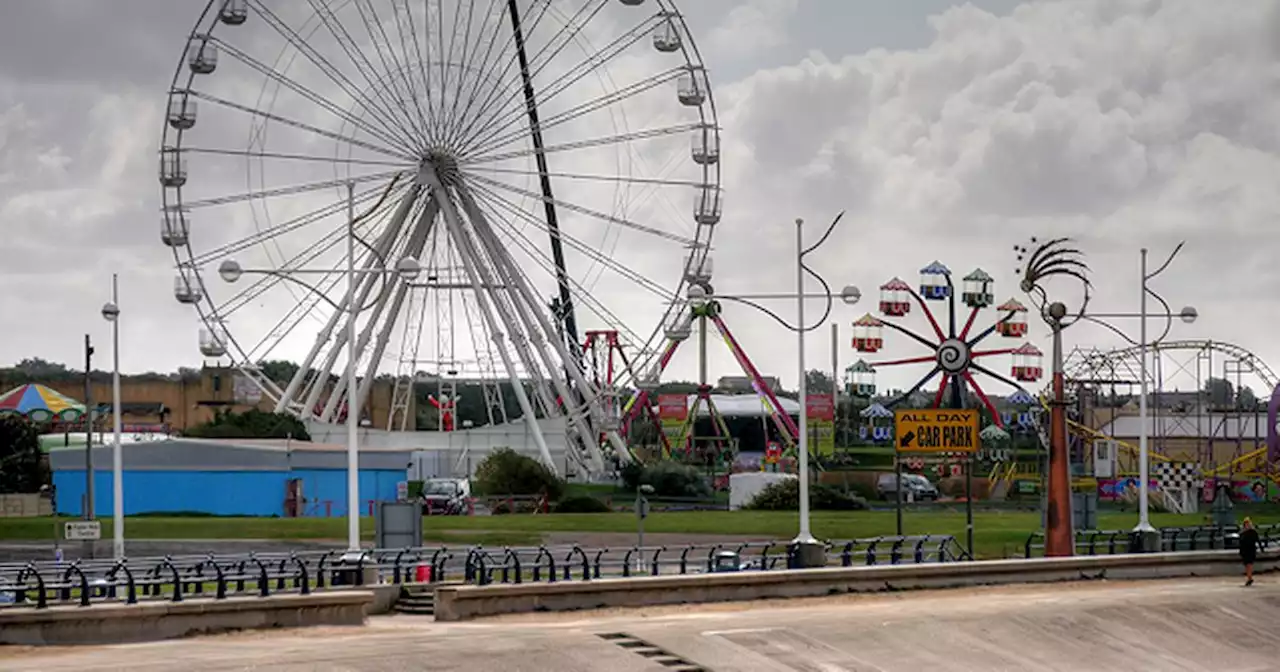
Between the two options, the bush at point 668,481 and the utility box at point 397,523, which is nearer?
the utility box at point 397,523

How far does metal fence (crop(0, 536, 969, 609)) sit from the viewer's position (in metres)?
39.0

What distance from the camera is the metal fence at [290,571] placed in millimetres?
39031

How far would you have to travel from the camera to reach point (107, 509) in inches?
3312

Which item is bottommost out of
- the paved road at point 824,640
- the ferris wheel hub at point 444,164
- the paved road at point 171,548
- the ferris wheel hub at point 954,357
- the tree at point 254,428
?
the paved road at point 824,640

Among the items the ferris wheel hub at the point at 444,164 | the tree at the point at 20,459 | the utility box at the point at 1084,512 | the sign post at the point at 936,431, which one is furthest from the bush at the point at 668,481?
the utility box at the point at 1084,512

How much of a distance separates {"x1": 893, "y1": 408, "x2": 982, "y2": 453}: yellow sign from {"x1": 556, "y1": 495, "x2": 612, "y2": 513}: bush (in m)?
31.9

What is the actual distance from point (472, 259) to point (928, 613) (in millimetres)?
45016

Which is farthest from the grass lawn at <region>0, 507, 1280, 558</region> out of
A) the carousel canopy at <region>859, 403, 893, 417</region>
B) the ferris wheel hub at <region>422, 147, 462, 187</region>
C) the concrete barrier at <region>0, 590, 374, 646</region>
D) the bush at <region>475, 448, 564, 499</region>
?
the carousel canopy at <region>859, 403, 893, 417</region>

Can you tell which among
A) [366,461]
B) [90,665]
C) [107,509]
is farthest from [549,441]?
[90,665]

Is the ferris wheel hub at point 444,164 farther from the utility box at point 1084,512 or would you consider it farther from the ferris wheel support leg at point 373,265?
the utility box at point 1084,512

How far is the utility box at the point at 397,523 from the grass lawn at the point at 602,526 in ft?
68.5

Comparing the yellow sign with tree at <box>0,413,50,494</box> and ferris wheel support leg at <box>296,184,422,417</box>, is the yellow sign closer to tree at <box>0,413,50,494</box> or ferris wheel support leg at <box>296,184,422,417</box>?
ferris wheel support leg at <box>296,184,422,417</box>

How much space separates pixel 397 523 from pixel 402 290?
42.8 meters

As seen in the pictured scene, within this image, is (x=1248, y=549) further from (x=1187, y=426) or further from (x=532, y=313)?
(x=1187, y=426)
